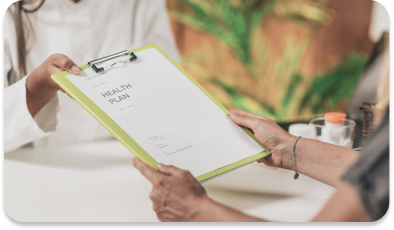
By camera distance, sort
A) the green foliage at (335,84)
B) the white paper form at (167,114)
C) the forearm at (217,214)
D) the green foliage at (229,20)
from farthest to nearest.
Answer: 1. the green foliage at (335,84)
2. the green foliage at (229,20)
3. the white paper form at (167,114)
4. the forearm at (217,214)

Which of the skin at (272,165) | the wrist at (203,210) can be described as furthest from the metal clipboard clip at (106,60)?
the wrist at (203,210)

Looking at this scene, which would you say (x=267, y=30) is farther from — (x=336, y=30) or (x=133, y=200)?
(x=133, y=200)

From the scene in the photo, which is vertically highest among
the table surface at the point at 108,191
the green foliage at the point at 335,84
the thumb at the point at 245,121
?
the thumb at the point at 245,121

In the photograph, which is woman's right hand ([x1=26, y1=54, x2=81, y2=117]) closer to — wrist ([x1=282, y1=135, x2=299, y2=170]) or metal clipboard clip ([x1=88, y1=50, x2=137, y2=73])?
metal clipboard clip ([x1=88, y1=50, x2=137, y2=73])

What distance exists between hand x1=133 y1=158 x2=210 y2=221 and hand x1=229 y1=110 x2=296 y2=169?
25cm

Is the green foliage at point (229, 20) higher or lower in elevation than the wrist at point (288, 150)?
higher

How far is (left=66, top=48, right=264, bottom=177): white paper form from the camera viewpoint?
28.5 inches

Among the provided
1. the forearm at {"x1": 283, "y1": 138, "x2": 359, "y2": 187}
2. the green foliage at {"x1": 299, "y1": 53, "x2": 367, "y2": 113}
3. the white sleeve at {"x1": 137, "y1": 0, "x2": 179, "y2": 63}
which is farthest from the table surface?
the green foliage at {"x1": 299, "y1": 53, "x2": 367, "y2": 113}

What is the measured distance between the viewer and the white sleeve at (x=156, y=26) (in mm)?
1463

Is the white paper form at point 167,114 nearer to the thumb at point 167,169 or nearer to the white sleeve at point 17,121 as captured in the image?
the thumb at point 167,169

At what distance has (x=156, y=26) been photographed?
1482mm

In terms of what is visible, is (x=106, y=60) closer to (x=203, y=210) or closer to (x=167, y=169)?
(x=167, y=169)

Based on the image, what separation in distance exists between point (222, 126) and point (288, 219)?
26 cm

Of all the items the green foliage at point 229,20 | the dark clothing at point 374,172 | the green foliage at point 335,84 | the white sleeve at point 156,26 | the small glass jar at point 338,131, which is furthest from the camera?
the green foliage at point 335,84
